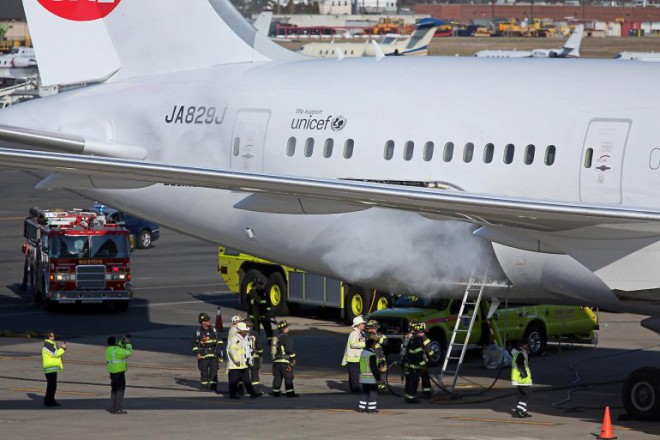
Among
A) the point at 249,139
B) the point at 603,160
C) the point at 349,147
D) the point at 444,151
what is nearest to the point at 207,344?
the point at 249,139

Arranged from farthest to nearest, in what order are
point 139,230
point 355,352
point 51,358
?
point 139,230 → point 355,352 → point 51,358

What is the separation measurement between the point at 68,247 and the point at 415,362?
50.3 ft

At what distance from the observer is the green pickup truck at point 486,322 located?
28.0m

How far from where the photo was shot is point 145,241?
4809cm

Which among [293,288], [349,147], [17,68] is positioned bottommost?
[17,68]

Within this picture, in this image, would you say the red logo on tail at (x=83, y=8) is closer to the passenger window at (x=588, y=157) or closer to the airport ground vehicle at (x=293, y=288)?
the airport ground vehicle at (x=293, y=288)

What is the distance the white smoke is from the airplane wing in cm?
303

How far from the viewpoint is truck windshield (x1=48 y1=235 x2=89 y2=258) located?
35438 mm

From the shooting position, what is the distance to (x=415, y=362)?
23094 mm

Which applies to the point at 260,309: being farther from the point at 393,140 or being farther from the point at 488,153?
the point at 488,153

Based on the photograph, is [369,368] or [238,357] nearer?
[369,368]

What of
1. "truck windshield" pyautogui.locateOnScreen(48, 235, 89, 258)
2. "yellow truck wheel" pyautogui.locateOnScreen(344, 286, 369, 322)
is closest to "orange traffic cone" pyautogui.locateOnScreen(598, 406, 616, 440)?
"yellow truck wheel" pyautogui.locateOnScreen(344, 286, 369, 322)

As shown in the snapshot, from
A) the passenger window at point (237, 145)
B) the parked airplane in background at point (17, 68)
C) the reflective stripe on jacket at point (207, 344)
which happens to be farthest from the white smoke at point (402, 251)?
the parked airplane in background at point (17, 68)

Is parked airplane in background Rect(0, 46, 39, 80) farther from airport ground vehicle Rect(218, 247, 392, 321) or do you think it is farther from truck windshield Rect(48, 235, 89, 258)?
airport ground vehicle Rect(218, 247, 392, 321)
